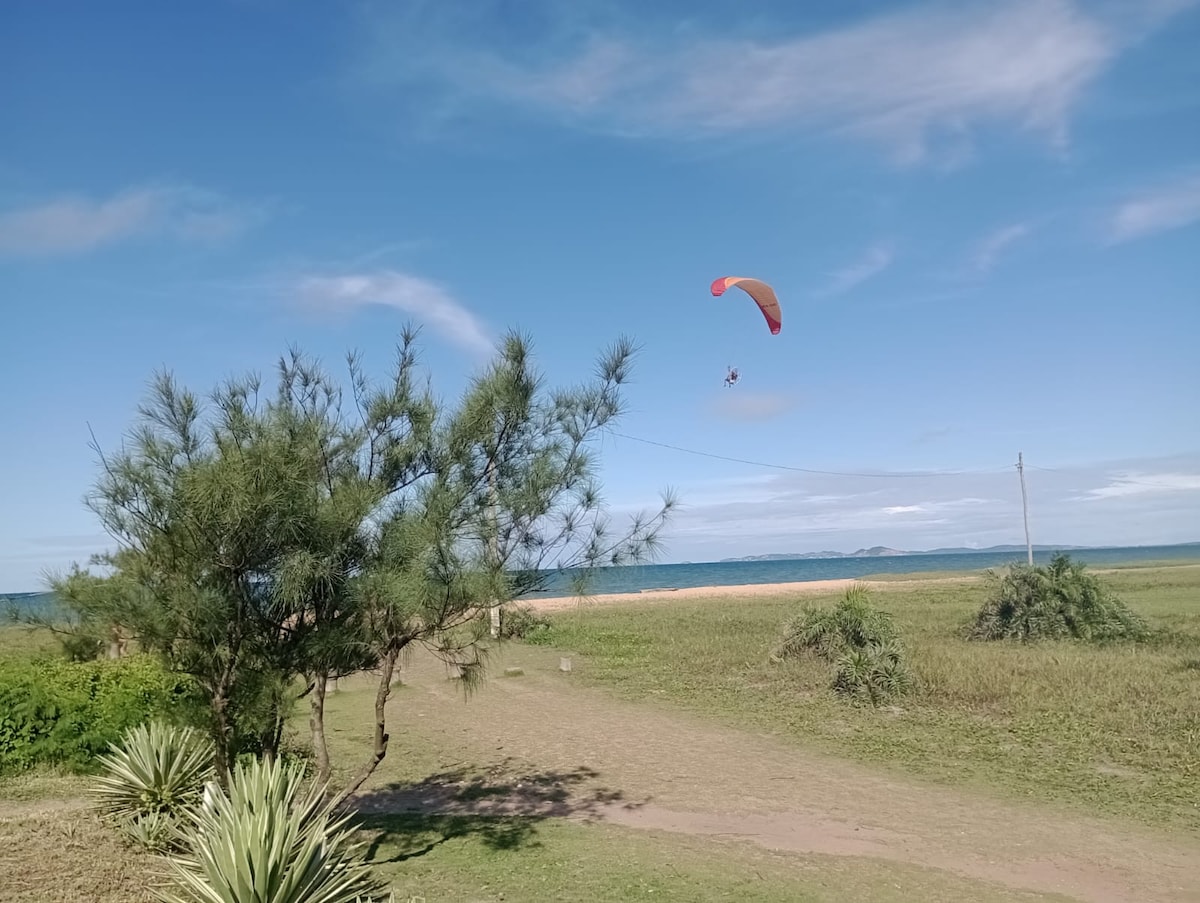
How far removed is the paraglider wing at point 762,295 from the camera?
15203mm

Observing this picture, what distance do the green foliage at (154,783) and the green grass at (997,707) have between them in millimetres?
7804

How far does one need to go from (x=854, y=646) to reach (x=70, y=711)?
12832mm

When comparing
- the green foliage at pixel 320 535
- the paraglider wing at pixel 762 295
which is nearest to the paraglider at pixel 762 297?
the paraglider wing at pixel 762 295

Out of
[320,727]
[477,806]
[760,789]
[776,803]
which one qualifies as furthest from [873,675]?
[320,727]

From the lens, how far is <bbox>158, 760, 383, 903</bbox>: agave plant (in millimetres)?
5254

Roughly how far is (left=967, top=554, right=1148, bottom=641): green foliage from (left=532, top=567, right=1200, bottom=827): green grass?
749mm

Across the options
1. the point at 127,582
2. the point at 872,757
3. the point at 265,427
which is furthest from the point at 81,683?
the point at 872,757

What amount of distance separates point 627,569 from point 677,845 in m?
2.92

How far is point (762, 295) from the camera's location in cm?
1628

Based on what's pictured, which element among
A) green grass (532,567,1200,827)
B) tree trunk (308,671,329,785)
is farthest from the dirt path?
tree trunk (308,671,329,785)

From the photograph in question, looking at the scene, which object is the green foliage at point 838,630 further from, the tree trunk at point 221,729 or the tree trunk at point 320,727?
the tree trunk at point 221,729

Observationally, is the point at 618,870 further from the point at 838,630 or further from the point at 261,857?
the point at 838,630

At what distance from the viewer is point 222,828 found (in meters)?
5.42

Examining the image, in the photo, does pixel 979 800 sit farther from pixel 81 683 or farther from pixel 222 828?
pixel 81 683
